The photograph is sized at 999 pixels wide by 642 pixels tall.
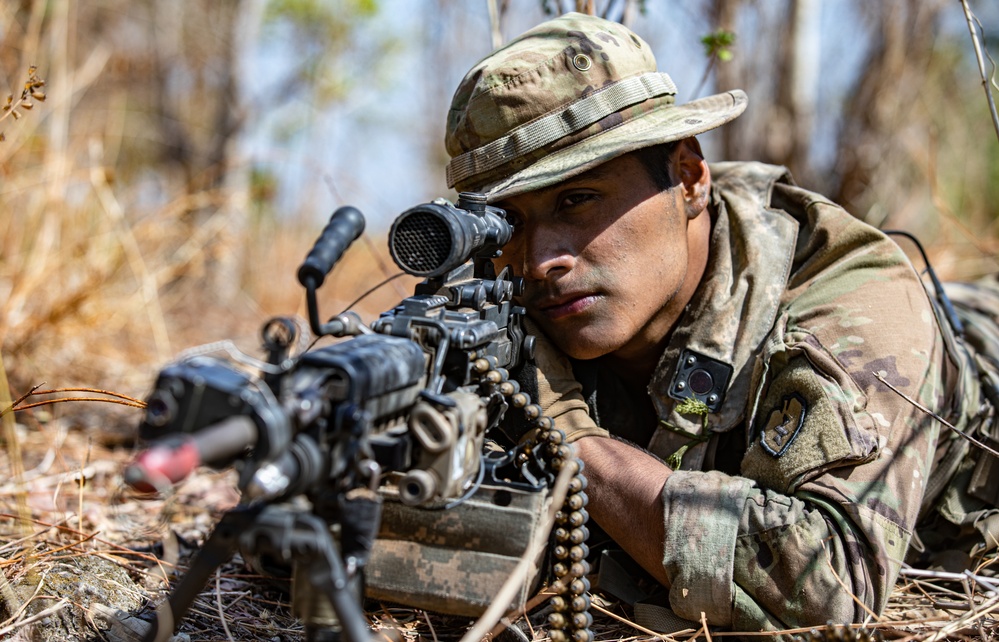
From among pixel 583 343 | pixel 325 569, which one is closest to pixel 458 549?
pixel 325 569

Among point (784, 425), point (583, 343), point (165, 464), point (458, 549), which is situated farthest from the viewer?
point (583, 343)

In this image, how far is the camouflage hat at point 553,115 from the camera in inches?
101

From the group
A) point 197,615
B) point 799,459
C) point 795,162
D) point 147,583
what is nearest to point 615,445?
point 799,459

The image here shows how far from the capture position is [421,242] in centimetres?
194

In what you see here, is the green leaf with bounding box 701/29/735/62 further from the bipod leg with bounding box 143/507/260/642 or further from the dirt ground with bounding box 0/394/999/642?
the bipod leg with bounding box 143/507/260/642

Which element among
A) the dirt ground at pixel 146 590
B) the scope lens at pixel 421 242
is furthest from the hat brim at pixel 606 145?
the dirt ground at pixel 146 590

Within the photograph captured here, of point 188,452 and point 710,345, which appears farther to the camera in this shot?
point 710,345

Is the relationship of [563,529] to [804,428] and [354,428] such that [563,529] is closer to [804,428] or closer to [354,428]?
[804,428]

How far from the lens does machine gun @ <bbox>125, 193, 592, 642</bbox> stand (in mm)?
1374

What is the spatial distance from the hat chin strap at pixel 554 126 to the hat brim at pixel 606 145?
5cm

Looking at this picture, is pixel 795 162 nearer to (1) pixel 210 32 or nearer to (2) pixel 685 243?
(2) pixel 685 243

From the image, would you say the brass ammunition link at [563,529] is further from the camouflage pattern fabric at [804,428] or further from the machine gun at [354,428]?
the camouflage pattern fabric at [804,428]

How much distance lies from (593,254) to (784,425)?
74 centimetres

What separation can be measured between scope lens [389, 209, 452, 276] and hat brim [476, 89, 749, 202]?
57 centimetres
